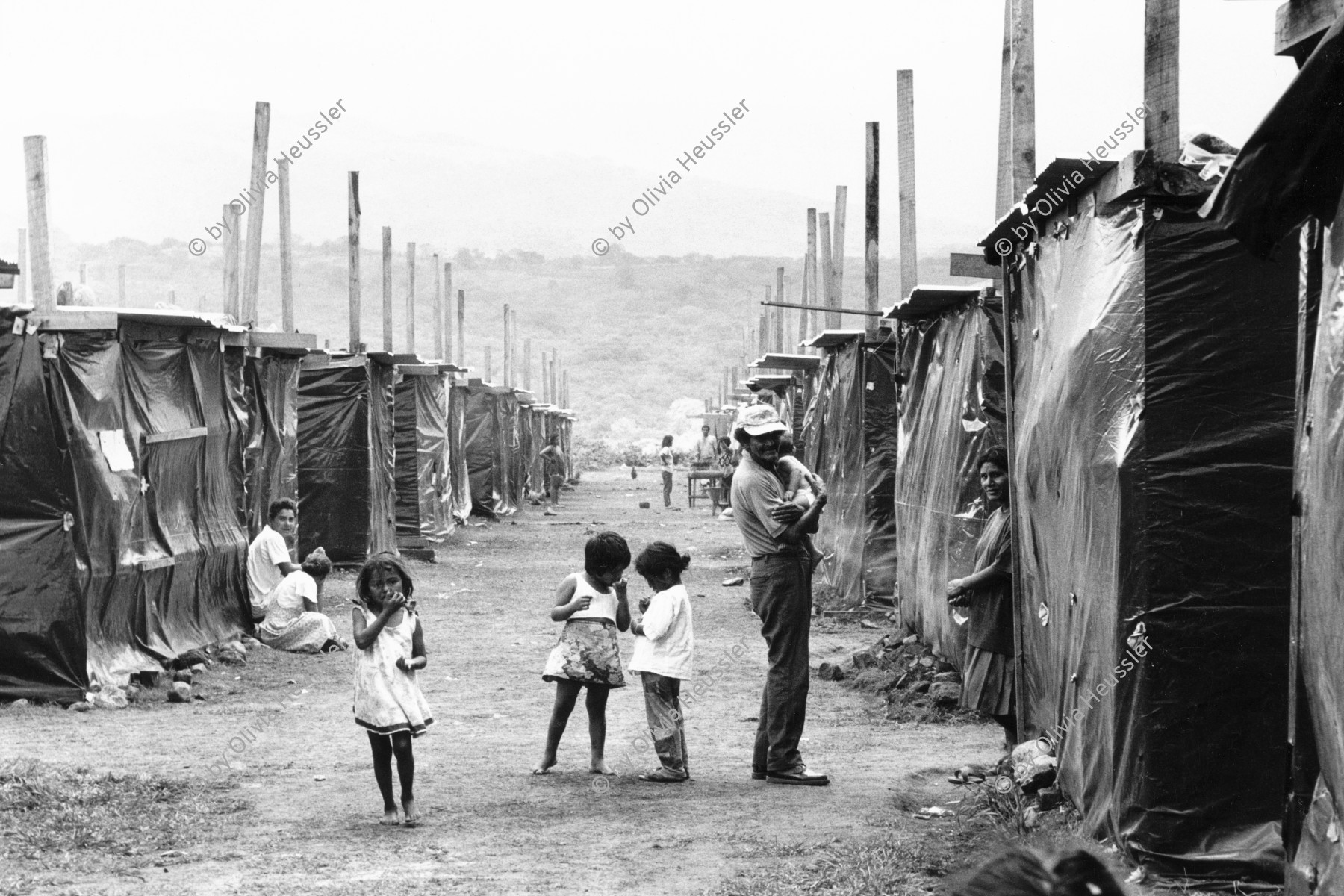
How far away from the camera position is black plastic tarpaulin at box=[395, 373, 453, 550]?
2331 cm

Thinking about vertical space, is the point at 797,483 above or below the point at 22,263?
below

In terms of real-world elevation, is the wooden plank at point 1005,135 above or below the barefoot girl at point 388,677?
above

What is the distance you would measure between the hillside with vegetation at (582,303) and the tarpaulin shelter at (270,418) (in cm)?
6133

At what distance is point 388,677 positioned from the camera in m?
7.08

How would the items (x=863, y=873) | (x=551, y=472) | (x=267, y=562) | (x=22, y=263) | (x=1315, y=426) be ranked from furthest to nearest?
(x=551, y=472)
(x=22, y=263)
(x=267, y=562)
(x=863, y=873)
(x=1315, y=426)

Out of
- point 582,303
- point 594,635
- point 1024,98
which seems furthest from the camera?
point 582,303

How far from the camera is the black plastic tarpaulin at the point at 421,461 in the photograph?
76.5 feet

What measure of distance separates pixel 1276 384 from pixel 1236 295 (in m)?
0.35

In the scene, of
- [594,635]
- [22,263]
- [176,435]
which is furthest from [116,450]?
[22,263]

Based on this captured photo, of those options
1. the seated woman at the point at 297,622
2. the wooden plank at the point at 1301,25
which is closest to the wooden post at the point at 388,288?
the seated woman at the point at 297,622

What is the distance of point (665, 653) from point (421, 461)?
55.1ft

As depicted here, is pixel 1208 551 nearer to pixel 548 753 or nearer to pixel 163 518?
pixel 548 753

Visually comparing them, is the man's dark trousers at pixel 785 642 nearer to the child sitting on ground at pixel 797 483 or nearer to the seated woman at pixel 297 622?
the child sitting on ground at pixel 797 483

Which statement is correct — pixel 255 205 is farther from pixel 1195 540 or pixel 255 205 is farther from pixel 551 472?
pixel 551 472
